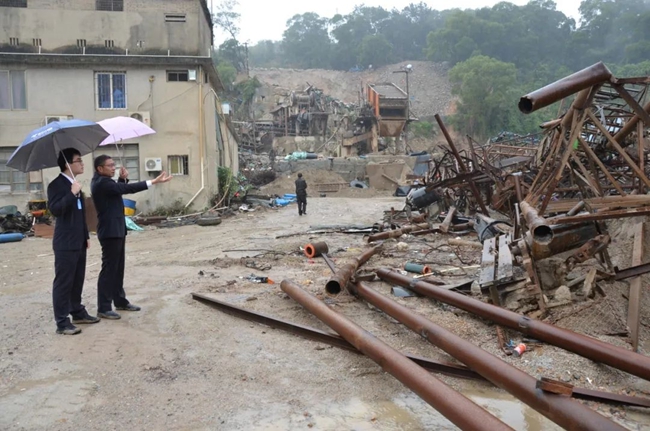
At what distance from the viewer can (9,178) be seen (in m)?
15.5

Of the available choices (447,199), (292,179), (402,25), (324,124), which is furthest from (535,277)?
(402,25)

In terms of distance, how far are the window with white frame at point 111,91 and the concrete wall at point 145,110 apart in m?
0.18

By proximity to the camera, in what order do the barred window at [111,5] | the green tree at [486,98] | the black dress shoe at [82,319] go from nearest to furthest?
the black dress shoe at [82,319], the barred window at [111,5], the green tree at [486,98]

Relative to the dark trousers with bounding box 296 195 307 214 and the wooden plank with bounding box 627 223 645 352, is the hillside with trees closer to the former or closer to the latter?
the dark trousers with bounding box 296 195 307 214

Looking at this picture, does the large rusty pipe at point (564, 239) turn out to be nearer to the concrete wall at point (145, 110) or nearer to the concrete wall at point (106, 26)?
the concrete wall at point (145, 110)

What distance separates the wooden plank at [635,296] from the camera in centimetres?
395

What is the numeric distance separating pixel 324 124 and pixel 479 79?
51.6 ft

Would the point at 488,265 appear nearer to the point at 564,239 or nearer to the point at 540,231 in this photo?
the point at 564,239

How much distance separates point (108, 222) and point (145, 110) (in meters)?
12.0

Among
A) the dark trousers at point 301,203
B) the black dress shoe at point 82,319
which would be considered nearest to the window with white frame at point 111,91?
the dark trousers at point 301,203

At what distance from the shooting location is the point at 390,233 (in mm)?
9797

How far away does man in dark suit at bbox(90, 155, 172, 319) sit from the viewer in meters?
4.70

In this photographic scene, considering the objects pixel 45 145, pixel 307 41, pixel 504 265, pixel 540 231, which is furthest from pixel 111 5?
pixel 307 41

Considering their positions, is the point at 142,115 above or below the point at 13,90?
below
